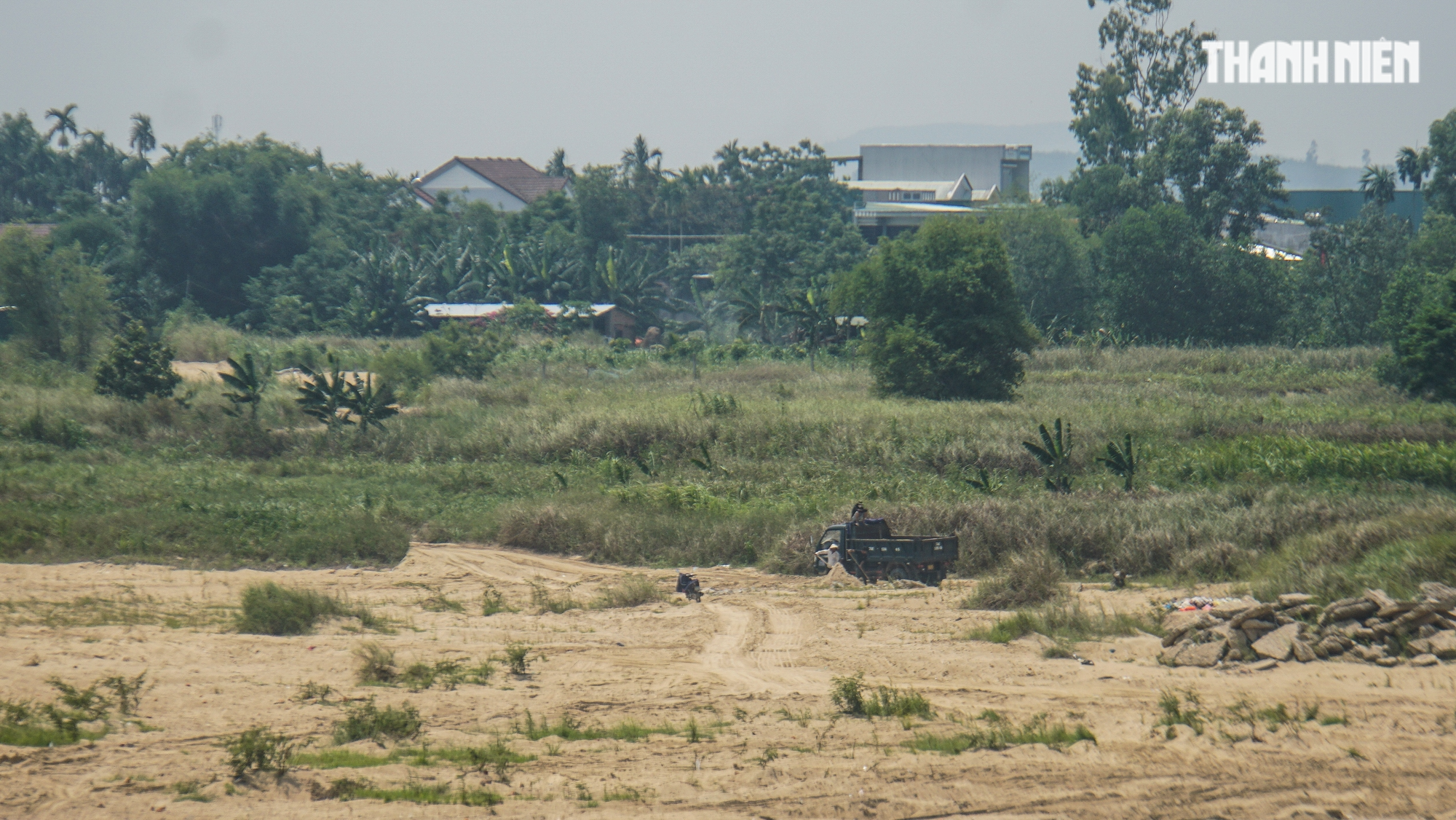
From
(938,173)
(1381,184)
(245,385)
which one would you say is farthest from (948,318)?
(938,173)

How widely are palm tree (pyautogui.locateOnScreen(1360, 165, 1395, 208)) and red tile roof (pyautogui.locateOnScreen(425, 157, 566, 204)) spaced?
48804 millimetres

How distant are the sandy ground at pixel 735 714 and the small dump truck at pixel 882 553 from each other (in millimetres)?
1216

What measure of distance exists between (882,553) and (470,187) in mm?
67421

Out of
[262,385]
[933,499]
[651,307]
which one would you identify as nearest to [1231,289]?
[651,307]

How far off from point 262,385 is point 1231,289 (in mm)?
40037

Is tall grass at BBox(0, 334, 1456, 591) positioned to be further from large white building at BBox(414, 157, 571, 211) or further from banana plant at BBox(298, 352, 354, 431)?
large white building at BBox(414, 157, 571, 211)

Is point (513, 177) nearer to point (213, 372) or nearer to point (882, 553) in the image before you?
point (213, 372)

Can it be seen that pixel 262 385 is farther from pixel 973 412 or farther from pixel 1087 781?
pixel 1087 781

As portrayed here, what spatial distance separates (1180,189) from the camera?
54.9 m

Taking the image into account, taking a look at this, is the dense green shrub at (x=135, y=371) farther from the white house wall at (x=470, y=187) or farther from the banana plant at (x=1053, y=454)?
the white house wall at (x=470, y=187)

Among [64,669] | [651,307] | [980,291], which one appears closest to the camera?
[64,669]

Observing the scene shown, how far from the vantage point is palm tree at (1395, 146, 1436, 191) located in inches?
2023

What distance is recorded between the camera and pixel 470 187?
7600 centimetres

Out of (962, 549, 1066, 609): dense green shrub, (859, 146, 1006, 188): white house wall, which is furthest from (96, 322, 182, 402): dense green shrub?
(859, 146, 1006, 188): white house wall
